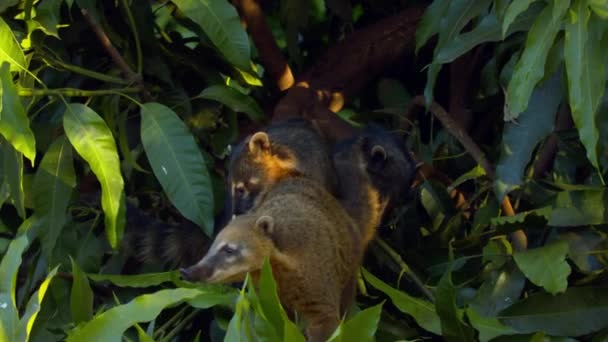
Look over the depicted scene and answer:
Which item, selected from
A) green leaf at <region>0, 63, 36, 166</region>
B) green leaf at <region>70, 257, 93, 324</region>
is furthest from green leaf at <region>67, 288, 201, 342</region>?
green leaf at <region>0, 63, 36, 166</region>

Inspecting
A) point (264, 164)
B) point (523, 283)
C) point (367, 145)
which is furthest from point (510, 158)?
point (264, 164)

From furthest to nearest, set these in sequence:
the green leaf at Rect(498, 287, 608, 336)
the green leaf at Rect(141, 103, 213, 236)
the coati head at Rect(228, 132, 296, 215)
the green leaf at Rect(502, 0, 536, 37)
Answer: the coati head at Rect(228, 132, 296, 215) → the green leaf at Rect(141, 103, 213, 236) → the green leaf at Rect(498, 287, 608, 336) → the green leaf at Rect(502, 0, 536, 37)

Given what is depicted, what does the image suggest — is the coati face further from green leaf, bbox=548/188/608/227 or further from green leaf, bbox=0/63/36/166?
green leaf, bbox=548/188/608/227

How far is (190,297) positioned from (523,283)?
122 cm

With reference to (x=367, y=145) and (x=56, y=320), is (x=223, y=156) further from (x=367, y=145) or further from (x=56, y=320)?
(x=56, y=320)

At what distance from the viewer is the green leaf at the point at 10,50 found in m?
5.08

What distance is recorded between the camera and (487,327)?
4691 mm

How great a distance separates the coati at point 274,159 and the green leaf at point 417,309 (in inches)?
41.3

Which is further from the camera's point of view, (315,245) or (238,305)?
A: (315,245)

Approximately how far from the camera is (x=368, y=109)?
6.74m

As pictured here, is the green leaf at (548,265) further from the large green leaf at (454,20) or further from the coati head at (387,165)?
the coati head at (387,165)

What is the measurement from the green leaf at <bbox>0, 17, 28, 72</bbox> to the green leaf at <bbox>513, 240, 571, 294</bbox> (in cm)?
165

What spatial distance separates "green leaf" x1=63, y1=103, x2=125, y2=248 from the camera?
5004mm

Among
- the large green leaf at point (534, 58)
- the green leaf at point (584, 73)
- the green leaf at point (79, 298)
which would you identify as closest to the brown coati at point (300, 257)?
the green leaf at point (79, 298)
